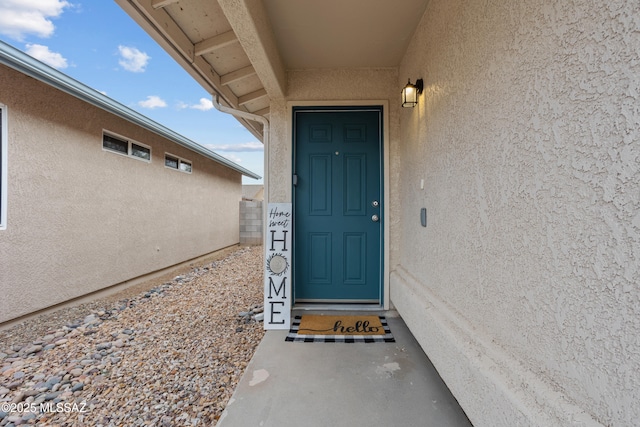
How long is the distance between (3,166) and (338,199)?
3.98 m

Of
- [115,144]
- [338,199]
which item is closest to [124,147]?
[115,144]

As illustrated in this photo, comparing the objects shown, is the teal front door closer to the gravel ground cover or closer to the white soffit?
the white soffit

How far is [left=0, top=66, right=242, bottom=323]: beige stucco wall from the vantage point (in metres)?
3.51

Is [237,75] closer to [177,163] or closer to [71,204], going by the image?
[71,204]

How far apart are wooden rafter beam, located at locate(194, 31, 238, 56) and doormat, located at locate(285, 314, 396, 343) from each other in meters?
3.10

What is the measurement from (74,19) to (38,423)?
26.0 ft

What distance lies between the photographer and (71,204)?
4254mm

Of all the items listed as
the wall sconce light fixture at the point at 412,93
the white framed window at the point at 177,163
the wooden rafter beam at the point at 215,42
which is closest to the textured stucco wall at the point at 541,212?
the wall sconce light fixture at the point at 412,93

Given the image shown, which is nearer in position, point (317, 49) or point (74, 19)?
point (317, 49)

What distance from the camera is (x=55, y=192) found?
4004 mm

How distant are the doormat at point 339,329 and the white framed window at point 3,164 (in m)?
3.62

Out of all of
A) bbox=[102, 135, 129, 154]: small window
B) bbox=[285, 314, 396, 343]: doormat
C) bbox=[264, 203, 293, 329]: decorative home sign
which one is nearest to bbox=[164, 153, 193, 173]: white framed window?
bbox=[102, 135, 129, 154]: small window

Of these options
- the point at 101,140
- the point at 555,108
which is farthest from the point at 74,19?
the point at 555,108

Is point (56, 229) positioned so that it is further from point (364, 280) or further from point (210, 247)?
point (210, 247)
